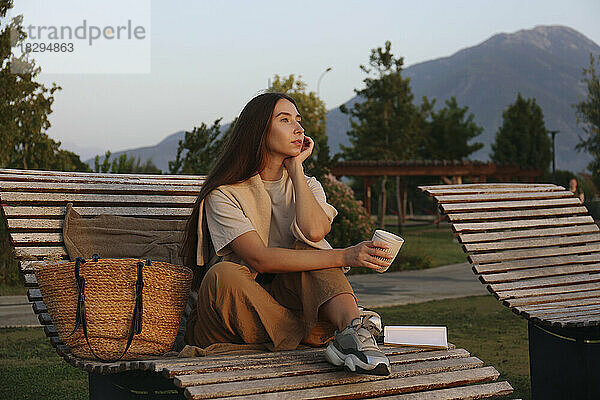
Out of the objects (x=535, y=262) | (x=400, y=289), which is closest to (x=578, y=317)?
(x=535, y=262)

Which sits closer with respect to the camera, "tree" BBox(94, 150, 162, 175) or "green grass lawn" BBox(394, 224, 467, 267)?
"tree" BBox(94, 150, 162, 175)

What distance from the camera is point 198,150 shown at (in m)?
11.1

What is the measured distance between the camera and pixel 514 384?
16.9 feet

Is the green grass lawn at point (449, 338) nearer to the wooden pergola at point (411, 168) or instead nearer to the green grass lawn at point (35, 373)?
the green grass lawn at point (35, 373)

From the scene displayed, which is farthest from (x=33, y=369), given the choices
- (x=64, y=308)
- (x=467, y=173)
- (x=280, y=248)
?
(x=467, y=173)

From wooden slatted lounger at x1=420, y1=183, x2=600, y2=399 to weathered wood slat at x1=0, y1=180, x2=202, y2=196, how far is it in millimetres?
1640

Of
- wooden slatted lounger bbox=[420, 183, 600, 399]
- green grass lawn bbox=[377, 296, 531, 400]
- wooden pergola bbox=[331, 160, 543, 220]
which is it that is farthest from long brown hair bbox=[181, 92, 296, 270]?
wooden pergola bbox=[331, 160, 543, 220]

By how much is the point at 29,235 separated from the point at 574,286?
3.56 meters

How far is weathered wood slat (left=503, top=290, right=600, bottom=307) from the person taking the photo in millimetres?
4609

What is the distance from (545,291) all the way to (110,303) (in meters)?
3.05

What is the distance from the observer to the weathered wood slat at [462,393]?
8.91ft

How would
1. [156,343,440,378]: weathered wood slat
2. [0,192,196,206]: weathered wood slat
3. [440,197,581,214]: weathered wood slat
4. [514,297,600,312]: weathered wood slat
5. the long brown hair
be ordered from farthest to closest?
1. [440,197,581,214]: weathered wood slat
2. [514,297,600,312]: weathered wood slat
3. [0,192,196,206]: weathered wood slat
4. the long brown hair
5. [156,343,440,378]: weathered wood slat

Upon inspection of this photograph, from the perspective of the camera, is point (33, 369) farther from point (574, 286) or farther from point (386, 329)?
point (574, 286)

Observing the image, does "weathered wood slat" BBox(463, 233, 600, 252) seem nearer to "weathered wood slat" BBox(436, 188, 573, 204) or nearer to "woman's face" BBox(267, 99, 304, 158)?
"weathered wood slat" BBox(436, 188, 573, 204)
